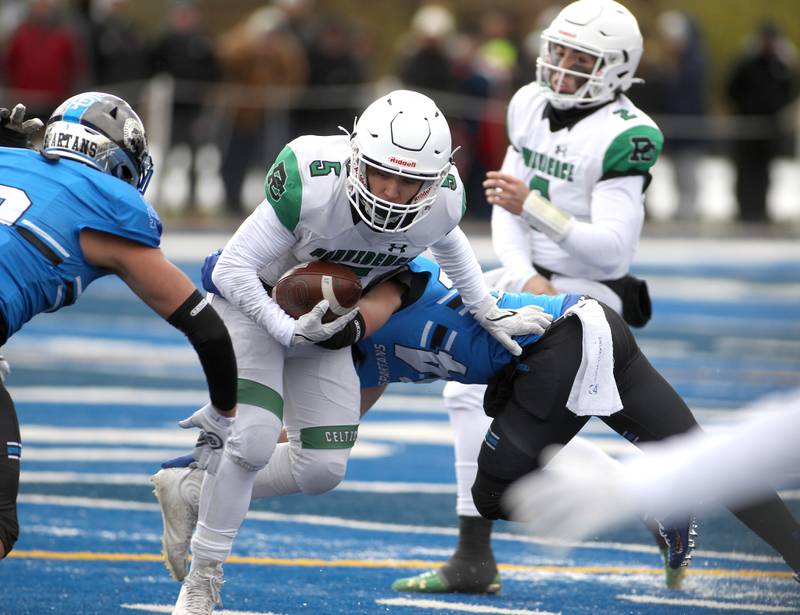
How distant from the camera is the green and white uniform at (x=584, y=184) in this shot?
602 cm

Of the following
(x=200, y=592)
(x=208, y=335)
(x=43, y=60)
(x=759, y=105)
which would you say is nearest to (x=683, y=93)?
(x=759, y=105)

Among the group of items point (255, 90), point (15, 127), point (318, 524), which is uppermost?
point (15, 127)

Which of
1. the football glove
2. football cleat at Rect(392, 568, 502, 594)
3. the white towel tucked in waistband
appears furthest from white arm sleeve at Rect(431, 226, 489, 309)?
the football glove

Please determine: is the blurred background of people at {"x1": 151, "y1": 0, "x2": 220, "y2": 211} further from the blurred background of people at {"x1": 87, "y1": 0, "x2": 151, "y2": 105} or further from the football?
the football

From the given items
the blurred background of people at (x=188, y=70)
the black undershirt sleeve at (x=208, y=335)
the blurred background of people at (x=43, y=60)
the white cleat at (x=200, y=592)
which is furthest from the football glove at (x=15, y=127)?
the blurred background of people at (x=188, y=70)

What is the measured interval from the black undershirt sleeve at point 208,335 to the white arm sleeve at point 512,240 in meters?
1.81

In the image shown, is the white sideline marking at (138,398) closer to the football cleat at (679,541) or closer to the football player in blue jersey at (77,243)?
the football cleat at (679,541)

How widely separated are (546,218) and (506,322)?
81cm

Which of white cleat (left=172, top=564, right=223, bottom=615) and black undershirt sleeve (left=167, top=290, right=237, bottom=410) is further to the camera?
white cleat (left=172, top=564, right=223, bottom=615)

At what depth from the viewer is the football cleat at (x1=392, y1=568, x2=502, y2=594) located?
5.69 m

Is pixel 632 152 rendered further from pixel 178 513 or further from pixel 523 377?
pixel 178 513

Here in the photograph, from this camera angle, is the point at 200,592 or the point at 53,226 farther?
the point at 200,592

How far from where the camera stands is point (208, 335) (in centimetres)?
462

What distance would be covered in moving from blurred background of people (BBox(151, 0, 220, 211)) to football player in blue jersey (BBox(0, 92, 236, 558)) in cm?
1209
